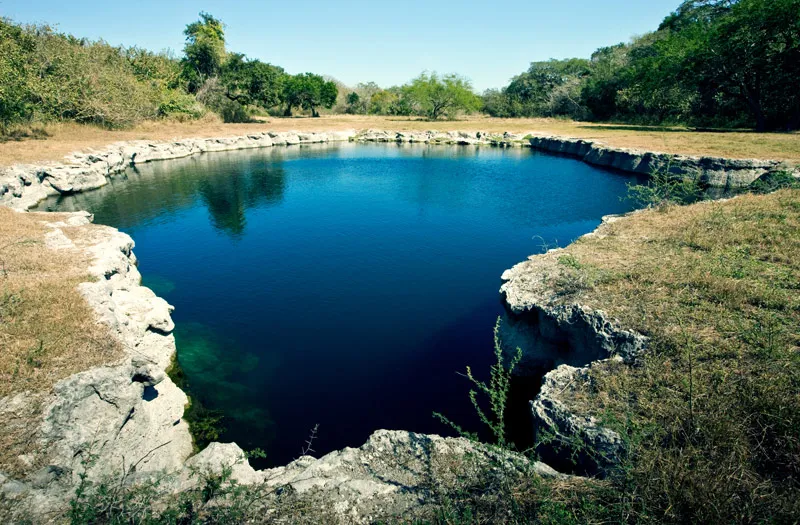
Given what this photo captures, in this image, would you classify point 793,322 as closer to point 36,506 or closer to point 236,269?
point 36,506

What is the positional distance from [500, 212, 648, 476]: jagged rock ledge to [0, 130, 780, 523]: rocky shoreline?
3 centimetres

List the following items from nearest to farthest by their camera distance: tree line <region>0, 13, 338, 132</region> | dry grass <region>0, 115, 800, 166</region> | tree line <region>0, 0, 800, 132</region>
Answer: dry grass <region>0, 115, 800, 166</region> → tree line <region>0, 13, 338, 132</region> → tree line <region>0, 0, 800, 132</region>

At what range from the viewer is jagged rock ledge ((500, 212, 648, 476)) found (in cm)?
748

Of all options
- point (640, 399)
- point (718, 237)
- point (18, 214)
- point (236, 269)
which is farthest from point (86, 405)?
point (718, 237)

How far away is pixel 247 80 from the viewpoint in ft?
261

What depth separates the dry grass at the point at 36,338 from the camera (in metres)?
7.36

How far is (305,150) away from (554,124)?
5164 cm

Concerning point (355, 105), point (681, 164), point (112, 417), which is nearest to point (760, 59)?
point (681, 164)

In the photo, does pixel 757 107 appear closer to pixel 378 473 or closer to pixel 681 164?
pixel 681 164

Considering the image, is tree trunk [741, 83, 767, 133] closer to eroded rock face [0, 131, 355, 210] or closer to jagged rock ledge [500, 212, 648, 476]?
jagged rock ledge [500, 212, 648, 476]

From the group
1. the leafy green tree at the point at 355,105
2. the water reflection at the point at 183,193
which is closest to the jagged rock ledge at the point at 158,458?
the water reflection at the point at 183,193

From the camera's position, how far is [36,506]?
6.19 metres

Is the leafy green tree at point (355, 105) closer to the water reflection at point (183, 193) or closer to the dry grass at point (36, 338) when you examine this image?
the water reflection at point (183, 193)

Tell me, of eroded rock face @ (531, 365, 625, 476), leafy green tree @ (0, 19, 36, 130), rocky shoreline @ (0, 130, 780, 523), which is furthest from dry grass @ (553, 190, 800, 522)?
Result: leafy green tree @ (0, 19, 36, 130)
